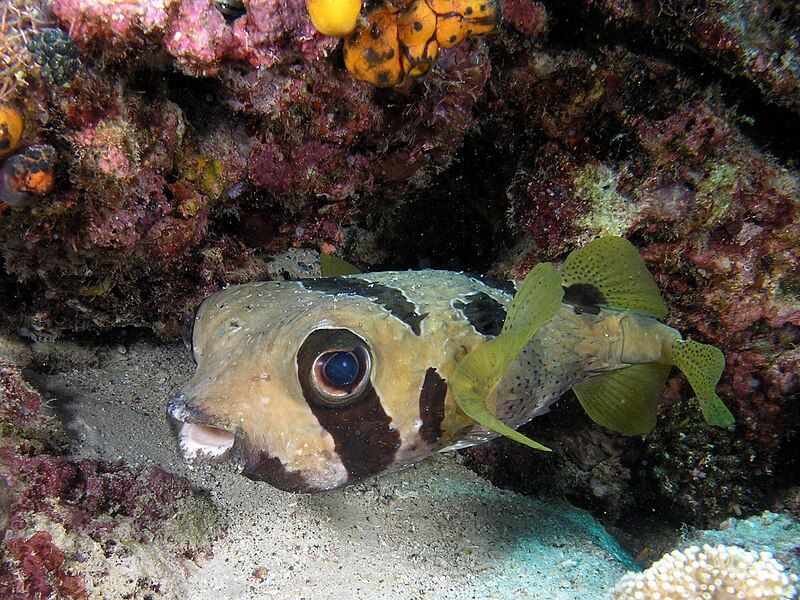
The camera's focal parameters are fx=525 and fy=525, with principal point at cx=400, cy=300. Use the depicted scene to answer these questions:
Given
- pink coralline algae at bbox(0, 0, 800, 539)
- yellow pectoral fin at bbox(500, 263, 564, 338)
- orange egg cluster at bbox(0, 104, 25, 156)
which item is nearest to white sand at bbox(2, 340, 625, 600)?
pink coralline algae at bbox(0, 0, 800, 539)

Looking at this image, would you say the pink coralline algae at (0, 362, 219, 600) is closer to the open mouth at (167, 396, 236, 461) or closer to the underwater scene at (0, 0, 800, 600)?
the underwater scene at (0, 0, 800, 600)

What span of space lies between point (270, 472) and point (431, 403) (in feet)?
2.73

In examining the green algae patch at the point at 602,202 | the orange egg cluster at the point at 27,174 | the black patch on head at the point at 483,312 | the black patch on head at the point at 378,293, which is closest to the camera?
the orange egg cluster at the point at 27,174

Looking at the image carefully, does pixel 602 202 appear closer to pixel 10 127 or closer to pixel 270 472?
pixel 270 472

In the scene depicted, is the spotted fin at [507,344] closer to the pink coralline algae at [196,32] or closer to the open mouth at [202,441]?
the open mouth at [202,441]

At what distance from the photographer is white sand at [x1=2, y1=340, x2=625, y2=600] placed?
Answer: 3.25 meters

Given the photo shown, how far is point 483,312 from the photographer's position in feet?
9.77

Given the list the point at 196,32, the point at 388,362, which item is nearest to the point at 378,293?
the point at 388,362

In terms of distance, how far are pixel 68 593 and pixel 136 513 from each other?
2.03 ft

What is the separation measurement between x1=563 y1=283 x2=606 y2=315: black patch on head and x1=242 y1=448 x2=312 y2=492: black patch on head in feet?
6.61

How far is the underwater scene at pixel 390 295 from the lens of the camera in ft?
7.94

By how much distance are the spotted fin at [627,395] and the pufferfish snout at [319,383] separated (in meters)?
1.32

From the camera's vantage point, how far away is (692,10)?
10.6 feet

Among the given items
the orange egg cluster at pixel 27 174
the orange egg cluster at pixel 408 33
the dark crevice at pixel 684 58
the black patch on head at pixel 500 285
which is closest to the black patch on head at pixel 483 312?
the black patch on head at pixel 500 285
